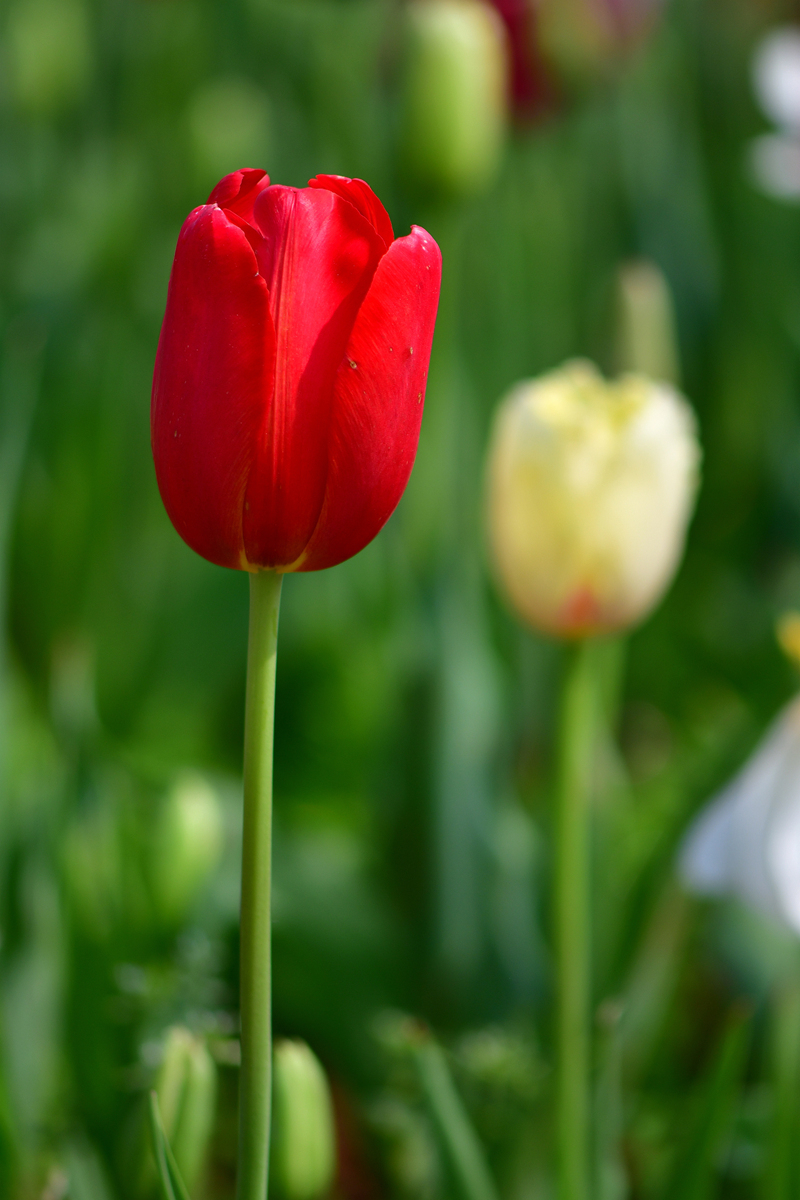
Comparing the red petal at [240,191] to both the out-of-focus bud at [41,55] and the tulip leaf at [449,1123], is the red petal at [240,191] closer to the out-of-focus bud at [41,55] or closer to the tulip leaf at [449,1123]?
the tulip leaf at [449,1123]

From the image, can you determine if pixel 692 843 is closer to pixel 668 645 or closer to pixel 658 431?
pixel 658 431

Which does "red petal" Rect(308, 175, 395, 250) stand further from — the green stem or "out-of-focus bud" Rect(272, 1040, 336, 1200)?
"out-of-focus bud" Rect(272, 1040, 336, 1200)

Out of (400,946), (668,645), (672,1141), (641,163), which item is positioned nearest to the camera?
(672,1141)

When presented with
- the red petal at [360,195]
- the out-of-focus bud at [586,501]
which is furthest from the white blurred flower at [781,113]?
the red petal at [360,195]

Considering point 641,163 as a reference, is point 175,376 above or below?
below

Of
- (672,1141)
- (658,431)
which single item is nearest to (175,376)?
(658,431)

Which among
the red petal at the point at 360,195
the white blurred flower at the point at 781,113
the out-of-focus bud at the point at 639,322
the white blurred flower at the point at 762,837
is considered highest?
the white blurred flower at the point at 781,113
